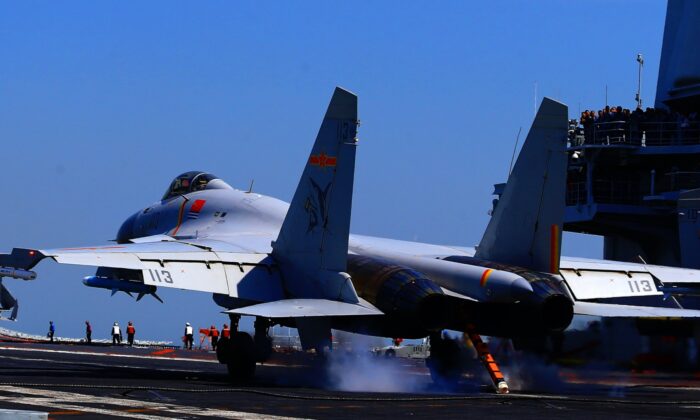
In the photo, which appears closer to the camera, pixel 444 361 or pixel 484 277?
pixel 484 277

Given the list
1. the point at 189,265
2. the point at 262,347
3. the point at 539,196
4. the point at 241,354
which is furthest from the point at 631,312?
the point at 189,265

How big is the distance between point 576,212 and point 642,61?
9.42 meters

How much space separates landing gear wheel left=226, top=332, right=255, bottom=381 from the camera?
69.8 ft

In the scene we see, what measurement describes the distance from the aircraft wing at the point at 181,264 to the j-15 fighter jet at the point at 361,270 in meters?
0.02

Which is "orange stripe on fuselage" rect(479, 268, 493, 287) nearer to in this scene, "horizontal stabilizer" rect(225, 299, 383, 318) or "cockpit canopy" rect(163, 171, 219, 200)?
"horizontal stabilizer" rect(225, 299, 383, 318)

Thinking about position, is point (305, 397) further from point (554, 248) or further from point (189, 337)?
point (189, 337)

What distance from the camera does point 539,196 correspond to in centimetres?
2019

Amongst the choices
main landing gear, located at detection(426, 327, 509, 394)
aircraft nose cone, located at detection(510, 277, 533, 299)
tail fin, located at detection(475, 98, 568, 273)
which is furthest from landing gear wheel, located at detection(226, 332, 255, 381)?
aircraft nose cone, located at detection(510, 277, 533, 299)

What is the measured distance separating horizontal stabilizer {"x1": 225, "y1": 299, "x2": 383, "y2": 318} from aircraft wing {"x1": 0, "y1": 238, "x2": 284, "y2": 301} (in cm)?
171

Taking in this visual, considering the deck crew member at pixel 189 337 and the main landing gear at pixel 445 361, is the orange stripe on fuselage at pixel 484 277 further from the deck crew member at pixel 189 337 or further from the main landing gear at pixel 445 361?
the deck crew member at pixel 189 337

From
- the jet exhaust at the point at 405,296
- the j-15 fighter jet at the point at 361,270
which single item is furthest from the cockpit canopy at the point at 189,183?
the jet exhaust at the point at 405,296

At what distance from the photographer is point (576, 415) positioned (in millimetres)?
14688

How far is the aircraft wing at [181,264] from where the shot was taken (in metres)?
19.0

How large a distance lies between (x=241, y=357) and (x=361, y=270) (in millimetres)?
2930
